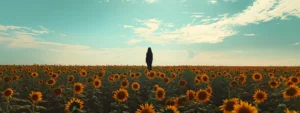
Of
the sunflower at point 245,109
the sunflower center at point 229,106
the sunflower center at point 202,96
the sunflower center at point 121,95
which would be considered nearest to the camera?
the sunflower at point 245,109

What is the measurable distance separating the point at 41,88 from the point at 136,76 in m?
4.66

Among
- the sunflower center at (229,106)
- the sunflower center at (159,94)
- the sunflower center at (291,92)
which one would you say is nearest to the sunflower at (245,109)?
the sunflower center at (229,106)

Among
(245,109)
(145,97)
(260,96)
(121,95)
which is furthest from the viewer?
(145,97)

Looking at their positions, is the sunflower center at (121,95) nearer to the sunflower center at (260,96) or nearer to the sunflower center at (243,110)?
the sunflower center at (260,96)

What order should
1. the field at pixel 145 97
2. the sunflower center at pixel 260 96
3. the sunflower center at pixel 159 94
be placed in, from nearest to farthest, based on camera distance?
1. the field at pixel 145 97
2. the sunflower center at pixel 260 96
3. the sunflower center at pixel 159 94

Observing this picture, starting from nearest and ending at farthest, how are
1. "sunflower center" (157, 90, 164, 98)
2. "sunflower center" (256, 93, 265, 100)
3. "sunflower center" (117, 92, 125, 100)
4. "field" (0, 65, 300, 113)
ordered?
"field" (0, 65, 300, 113)
"sunflower center" (256, 93, 265, 100)
"sunflower center" (117, 92, 125, 100)
"sunflower center" (157, 90, 164, 98)

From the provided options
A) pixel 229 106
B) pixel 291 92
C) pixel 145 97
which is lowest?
pixel 145 97

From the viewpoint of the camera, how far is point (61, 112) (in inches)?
431

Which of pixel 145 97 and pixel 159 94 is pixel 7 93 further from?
pixel 145 97

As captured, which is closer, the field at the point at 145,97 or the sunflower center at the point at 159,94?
the field at the point at 145,97

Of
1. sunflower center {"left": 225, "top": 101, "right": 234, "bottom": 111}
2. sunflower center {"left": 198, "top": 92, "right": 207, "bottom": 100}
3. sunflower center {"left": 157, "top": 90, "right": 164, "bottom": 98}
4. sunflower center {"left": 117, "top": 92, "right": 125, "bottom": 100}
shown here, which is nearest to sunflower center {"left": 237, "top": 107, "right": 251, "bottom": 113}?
sunflower center {"left": 225, "top": 101, "right": 234, "bottom": 111}

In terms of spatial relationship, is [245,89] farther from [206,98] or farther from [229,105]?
[229,105]

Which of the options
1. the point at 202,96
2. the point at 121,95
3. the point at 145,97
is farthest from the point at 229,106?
the point at 145,97

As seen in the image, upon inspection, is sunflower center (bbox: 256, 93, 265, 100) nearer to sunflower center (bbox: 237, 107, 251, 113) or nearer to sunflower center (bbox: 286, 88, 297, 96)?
sunflower center (bbox: 286, 88, 297, 96)
